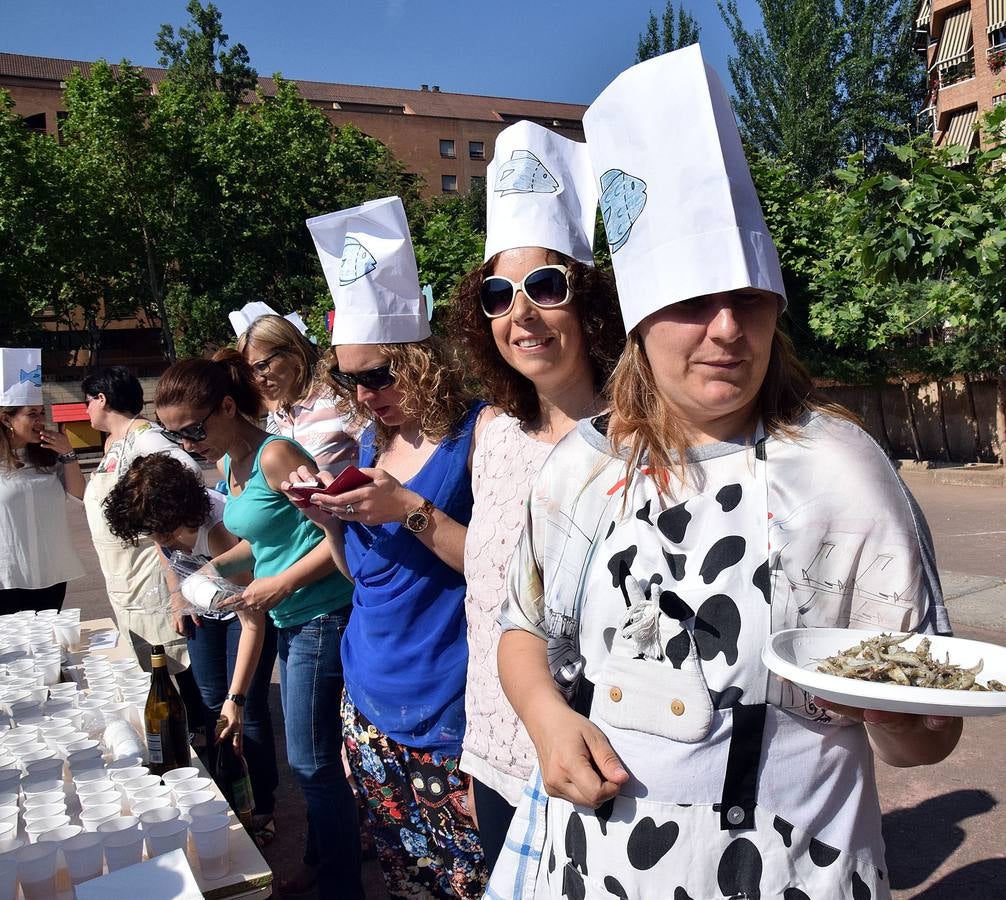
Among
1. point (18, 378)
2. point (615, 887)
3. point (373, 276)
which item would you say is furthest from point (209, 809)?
point (18, 378)

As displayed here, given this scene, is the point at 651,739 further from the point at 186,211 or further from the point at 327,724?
the point at 186,211

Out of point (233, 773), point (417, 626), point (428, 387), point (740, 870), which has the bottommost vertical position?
point (233, 773)

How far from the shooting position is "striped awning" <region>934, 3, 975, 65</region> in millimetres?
31278

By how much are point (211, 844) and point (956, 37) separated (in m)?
37.7

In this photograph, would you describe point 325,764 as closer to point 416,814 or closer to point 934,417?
point 416,814

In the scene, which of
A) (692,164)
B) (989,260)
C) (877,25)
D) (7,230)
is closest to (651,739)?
(692,164)

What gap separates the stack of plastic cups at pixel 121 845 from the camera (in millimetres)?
1877

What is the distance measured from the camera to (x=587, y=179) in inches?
89.4

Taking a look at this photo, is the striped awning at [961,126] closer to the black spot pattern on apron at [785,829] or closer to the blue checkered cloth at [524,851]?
the blue checkered cloth at [524,851]

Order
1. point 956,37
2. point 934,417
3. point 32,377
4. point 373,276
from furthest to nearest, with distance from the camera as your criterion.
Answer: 1. point 956,37
2. point 934,417
3. point 32,377
4. point 373,276

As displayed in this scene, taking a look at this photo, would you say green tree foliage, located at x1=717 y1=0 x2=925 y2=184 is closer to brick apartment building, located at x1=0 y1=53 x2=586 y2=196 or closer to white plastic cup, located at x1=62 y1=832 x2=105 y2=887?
brick apartment building, located at x1=0 y1=53 x2=586 y2=196

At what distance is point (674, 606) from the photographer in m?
1.31

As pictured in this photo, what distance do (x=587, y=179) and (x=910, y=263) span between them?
443 cm

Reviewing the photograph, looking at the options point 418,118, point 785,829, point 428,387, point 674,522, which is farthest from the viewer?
point 418,118
